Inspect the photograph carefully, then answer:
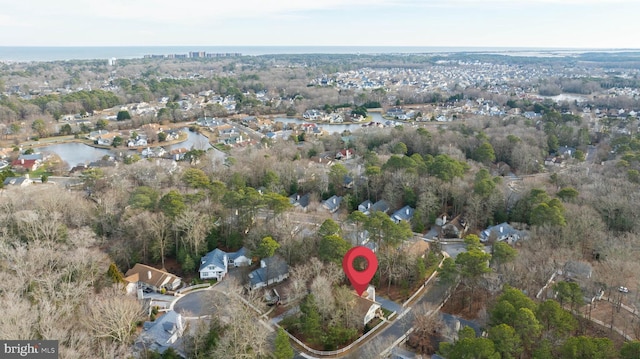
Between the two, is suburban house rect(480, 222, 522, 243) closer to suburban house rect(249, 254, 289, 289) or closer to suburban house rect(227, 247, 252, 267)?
suburban house rect(249, 254, 289, 289)

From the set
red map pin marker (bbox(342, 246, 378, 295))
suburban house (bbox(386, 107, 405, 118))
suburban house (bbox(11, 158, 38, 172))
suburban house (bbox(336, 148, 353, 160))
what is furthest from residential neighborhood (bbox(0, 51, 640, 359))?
suburban house (bbox(386, 107, 405, 118))

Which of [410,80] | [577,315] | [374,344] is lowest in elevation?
[374,344]

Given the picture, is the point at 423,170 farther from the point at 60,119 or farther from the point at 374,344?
the point at 60,119

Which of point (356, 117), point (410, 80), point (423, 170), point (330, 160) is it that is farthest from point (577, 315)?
point (410, 80)

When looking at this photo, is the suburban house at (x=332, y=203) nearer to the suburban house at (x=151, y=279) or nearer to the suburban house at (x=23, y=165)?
the suburban house at (x=151, y=279)

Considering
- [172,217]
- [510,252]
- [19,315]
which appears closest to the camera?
[19,315]

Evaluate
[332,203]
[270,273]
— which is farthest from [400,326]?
[332,203]

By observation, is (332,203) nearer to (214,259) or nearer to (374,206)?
(374,206)
